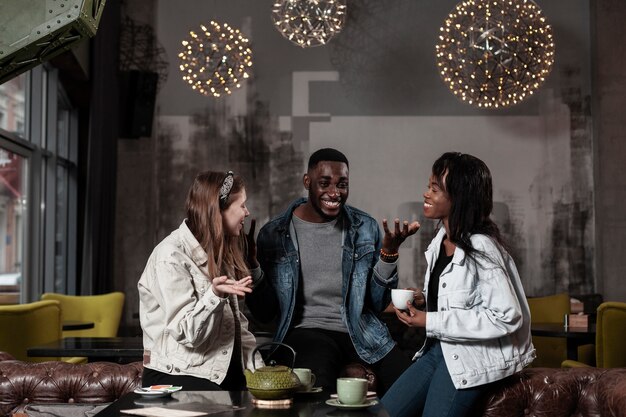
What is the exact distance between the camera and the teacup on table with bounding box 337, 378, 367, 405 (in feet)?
9.30

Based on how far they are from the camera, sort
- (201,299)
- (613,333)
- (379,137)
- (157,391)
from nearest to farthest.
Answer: (157,391) → (201,299) → (613,333) → (379,137)

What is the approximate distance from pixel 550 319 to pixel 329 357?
208 inches

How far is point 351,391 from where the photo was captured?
2836 millimetres

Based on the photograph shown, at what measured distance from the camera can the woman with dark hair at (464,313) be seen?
306 cm

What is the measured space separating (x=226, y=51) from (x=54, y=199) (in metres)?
2.61

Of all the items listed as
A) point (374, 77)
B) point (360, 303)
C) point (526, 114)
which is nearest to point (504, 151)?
point (526, 114)

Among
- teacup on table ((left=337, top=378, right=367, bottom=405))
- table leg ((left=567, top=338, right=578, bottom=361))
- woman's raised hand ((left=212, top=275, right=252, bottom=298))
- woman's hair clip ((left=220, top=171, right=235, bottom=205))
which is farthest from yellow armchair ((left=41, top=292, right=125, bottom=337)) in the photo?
teacup on table ((left=337, top=378, right=367, bottom=405))

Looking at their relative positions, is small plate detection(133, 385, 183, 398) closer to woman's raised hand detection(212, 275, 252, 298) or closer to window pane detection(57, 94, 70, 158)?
woman's raised hand detection(212, 275, 252, 298)

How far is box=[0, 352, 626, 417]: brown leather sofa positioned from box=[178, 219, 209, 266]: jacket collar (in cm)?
53

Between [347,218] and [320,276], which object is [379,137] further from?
[320,276]

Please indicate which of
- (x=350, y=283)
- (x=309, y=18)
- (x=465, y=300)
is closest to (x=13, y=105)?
(x=309, y=18)

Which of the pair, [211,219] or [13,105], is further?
[13,105]

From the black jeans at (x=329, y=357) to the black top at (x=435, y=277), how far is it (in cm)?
69

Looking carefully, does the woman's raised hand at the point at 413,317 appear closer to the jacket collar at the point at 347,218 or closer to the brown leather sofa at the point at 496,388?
the brown leather sofa at the point at 496,388
